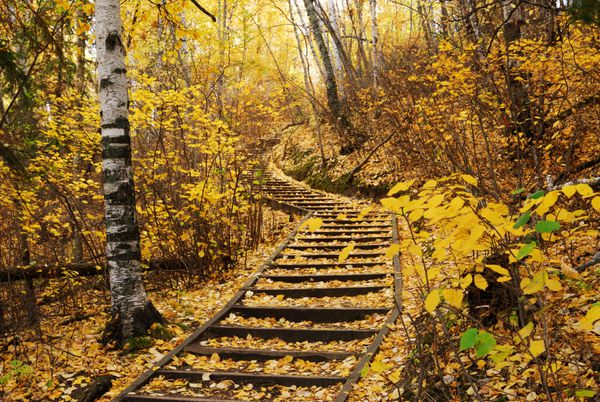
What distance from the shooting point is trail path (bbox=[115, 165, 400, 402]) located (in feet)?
13.5

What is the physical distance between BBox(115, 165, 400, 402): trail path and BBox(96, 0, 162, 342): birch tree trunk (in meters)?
0.77

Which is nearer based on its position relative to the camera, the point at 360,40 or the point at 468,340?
the point at 468,340

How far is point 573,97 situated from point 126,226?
709cm

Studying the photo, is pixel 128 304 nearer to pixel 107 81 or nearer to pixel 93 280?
→ pixel 107 81

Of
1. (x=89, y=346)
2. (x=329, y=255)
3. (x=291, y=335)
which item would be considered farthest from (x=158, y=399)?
(x=329, y=255)

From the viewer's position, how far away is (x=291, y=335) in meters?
5.13

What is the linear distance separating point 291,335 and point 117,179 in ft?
8.82

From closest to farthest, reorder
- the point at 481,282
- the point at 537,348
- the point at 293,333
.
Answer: the point at 537,348 < the point at 481,282 < the point at 293,333

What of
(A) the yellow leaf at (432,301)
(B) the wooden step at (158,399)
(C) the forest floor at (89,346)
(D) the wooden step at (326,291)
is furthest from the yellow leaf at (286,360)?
(A) the yellow leaf at (432,301)

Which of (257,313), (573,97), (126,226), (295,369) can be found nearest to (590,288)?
(295,369)

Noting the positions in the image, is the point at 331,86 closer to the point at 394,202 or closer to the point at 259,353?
the point at 259,353

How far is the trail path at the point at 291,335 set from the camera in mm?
4102

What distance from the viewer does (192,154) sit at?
8.45m

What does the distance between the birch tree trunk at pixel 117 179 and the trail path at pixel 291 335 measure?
2.54 feet
